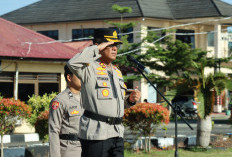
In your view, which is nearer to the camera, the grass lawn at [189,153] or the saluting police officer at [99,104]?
the saluting police officer at [99,104]

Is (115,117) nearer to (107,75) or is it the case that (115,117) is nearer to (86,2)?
(107,75)

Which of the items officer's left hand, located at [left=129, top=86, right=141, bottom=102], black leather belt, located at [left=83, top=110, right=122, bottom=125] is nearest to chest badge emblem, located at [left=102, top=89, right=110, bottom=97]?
black leather belt, located at [left=83, top=110, right=122, bottom=125]

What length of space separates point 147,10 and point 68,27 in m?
6.87

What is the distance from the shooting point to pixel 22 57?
60.9 feet

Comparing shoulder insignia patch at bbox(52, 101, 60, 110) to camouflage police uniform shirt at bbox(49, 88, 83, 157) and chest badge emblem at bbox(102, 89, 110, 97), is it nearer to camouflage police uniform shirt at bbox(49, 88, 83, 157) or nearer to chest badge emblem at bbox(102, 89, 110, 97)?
camouflage police uniform shirt at bbox(49, 88, 83, 157)

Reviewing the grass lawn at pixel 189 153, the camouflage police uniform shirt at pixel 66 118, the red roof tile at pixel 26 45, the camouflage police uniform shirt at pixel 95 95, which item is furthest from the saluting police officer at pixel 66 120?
the red roof tile at pixel 26 45

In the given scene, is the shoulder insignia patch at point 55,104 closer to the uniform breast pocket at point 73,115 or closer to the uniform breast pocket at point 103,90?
the uniform breast pocket at point 73,115

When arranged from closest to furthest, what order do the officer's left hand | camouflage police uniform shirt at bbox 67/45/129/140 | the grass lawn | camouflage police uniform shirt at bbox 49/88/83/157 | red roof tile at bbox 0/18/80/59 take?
camouflage police uniform shirt at bbox 67/45/129/140
the officer's left hand
camouflage police uniform shirt at bbox 49/88/83/157
the grass lawn
red roof tile at bbox 0/18/80/59

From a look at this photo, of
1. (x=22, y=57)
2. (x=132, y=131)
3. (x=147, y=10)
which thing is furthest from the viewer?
(x=147, y=10)

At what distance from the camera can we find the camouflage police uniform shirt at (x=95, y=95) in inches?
200

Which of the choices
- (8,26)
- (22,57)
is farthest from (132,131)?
(8,26)

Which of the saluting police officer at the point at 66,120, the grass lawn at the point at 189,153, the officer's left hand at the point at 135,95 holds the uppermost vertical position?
the officer's left hand at the point at 135,95

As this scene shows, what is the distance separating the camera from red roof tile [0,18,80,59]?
18734 mm

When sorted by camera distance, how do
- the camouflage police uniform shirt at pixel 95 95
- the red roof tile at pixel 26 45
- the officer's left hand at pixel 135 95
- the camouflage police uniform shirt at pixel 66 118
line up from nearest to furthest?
the camouflage police uniform shirt at pixel 95 95 < the officer's left hand at pixel 135 95 < the camouflage police uniform shirt at pixel 66 118 < the red roof tile at pixel 26 45
